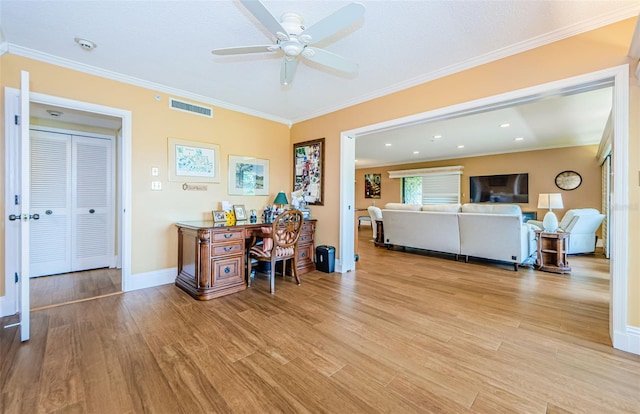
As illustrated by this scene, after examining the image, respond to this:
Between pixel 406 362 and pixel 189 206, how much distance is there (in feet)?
10.6

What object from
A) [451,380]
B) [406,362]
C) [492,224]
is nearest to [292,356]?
[406,362]

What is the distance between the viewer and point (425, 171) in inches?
351

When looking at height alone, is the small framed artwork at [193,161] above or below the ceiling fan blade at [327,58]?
below

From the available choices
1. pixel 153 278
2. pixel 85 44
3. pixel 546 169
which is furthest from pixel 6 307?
pixel 546 169

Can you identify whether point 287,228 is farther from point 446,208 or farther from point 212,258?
point 446,208

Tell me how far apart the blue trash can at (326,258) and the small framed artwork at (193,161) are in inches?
74.7

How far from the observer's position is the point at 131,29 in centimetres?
225

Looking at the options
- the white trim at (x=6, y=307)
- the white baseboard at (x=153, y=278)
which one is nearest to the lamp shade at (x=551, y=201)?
the white baseboard at (x=153, y=278)

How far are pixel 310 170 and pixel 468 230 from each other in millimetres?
2920

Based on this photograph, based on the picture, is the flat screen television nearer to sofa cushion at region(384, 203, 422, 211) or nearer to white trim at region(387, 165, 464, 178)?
white trim at region(387, 165, 464, 178)

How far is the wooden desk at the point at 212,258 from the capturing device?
9.62 feet

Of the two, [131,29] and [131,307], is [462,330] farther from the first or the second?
[131,29]

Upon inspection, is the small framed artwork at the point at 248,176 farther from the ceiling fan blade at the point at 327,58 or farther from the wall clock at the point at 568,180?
the wall clock at the point at 568,180

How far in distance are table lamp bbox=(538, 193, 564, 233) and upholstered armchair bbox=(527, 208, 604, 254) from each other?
369 millimetres
